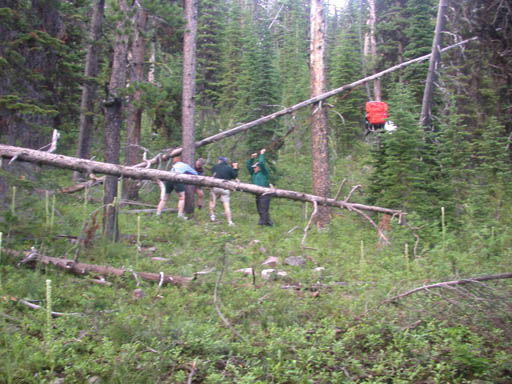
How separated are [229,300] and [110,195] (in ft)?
14.9

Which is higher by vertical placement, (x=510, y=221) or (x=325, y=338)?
(x=510, y=221)

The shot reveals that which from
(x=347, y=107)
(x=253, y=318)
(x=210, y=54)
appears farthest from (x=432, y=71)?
(x=210, y=54)

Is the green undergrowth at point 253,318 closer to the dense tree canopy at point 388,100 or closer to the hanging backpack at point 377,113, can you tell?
the dense tree canopy at point 388,100

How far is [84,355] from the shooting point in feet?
15.3

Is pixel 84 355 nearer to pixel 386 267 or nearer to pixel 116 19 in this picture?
pixel 386 267

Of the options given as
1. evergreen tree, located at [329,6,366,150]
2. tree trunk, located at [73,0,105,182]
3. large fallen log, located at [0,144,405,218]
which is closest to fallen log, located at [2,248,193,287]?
large fallen log, located at [0,144,405,218]

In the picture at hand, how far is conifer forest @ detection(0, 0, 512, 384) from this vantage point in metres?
4.73

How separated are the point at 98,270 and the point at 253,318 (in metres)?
2.79

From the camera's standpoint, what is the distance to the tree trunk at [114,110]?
933 cm

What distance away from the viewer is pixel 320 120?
1291 cm

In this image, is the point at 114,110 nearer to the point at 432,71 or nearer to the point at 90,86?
the point at 90,86

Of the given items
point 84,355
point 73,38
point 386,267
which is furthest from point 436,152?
point 73,38

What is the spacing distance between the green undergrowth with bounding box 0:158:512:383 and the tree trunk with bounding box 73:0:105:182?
907 centimetres

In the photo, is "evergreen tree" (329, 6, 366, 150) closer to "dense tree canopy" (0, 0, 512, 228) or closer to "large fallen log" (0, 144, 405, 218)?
"dense tree canopy" (0, 0, 512, 228)
